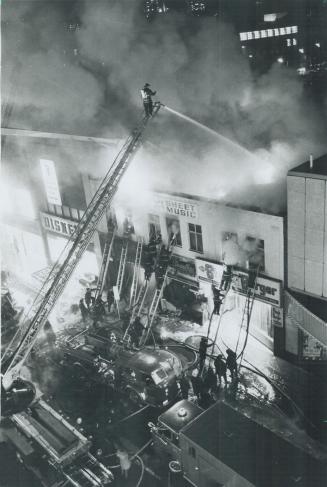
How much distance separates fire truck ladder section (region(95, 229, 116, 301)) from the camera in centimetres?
1850

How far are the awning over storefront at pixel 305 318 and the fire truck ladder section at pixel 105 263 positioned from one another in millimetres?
8527

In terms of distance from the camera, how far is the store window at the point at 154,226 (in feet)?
59.9

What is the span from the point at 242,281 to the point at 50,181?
12.9 metres

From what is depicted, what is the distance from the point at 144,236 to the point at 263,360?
306 inches

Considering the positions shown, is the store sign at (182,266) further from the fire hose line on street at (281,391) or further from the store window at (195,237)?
the fire hose line on street at (281,391)

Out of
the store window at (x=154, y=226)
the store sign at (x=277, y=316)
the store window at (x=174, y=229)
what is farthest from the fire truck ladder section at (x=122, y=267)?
the store sign at (x=277, y=316)

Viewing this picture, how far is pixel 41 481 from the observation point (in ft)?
34.2

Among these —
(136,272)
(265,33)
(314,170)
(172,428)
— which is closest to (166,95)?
(136,272)

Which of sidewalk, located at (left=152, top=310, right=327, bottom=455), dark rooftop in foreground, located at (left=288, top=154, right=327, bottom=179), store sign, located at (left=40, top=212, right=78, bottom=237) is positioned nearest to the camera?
sidewalk, located at (left=152, top=310, right=327, bottom=455)

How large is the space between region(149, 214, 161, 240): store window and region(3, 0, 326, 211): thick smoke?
1.48 m

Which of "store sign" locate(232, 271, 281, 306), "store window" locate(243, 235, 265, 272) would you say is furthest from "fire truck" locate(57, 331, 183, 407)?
"store window" locate(243, 235, 265, 272)

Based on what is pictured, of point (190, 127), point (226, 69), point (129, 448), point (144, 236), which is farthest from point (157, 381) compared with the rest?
point (226, 69)

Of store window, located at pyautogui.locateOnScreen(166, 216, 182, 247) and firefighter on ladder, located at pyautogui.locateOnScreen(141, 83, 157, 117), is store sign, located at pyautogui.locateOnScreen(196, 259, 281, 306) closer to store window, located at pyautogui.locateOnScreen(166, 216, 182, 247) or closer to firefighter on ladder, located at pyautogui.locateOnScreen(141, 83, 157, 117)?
store window, located at pyautogui.locateOnScreen(166, 216, 182, 247)

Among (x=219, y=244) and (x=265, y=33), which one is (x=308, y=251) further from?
(x=265, y=33)
